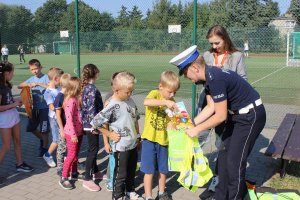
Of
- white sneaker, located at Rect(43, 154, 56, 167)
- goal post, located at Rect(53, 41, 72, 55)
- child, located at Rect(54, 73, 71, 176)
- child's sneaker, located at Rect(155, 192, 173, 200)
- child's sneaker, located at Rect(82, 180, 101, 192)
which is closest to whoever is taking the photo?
child's sneaker, located at Rect(155, 192, 173, 200)

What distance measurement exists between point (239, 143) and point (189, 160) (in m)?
0.50

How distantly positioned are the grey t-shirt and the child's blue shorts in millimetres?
203

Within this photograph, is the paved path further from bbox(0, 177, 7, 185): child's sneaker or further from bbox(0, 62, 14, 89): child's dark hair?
bbox(0, 62, 14, 89): child's dark hair

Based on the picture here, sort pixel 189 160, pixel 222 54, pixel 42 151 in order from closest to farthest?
pixel 189 160
pixel 222 54
pixel 42 151

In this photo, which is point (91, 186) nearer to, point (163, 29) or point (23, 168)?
point (23, 168)

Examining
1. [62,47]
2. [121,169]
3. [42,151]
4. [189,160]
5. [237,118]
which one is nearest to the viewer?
[237,118]

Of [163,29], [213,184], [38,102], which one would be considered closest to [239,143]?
[213,184]

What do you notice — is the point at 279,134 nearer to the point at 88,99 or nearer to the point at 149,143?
the point at 149,143

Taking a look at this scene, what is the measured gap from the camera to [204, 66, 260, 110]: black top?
10.1ft

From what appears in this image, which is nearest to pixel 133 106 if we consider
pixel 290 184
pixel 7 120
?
pixel 7 120

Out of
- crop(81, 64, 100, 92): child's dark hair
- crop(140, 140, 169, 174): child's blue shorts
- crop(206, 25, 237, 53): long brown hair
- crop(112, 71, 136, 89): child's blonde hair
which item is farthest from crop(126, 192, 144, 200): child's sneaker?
crop(206, 25, 237, 53): long brown hair

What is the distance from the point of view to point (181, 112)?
358 centimetres

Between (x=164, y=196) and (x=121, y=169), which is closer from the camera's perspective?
(x=121, y=169)

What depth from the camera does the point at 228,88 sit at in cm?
323
